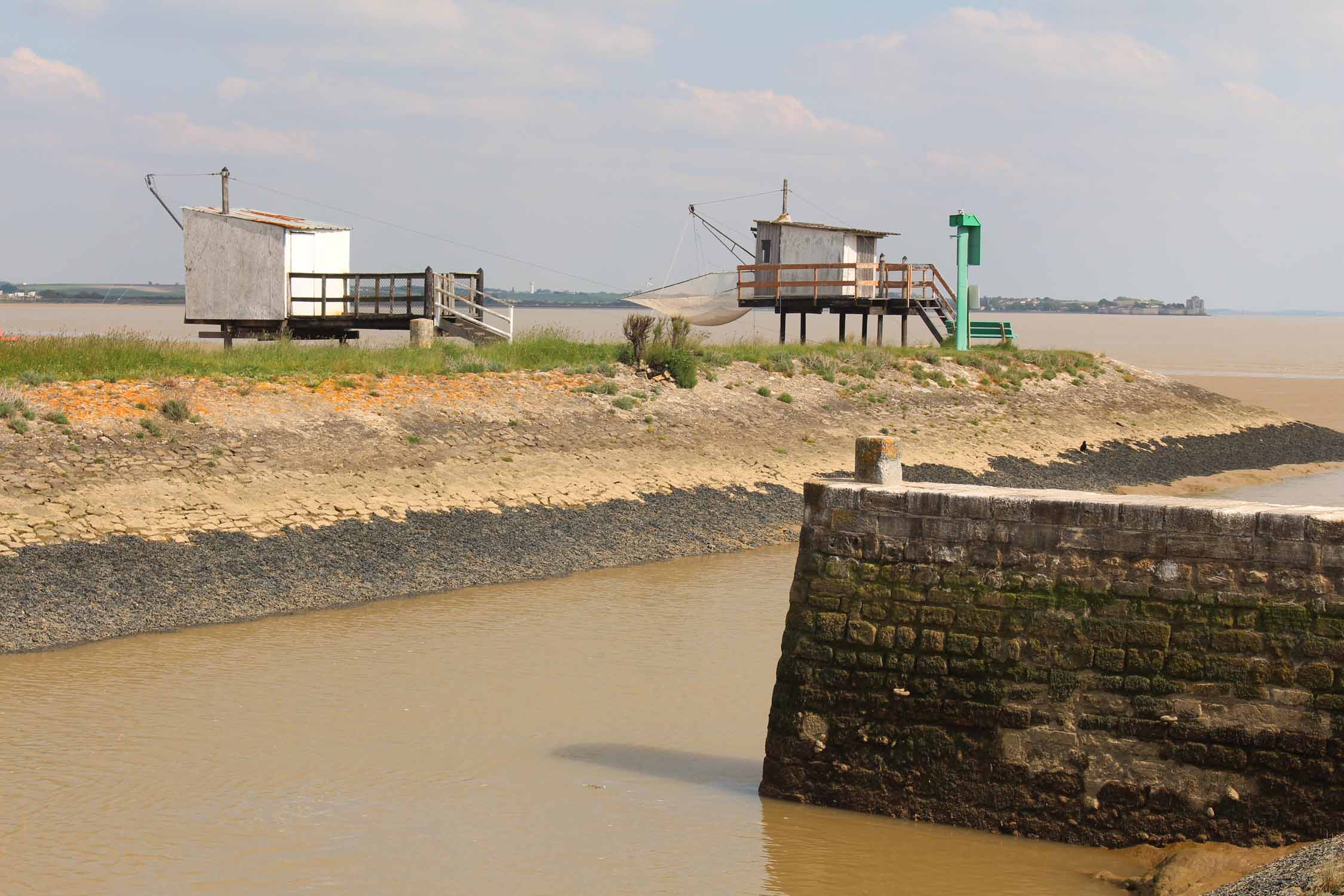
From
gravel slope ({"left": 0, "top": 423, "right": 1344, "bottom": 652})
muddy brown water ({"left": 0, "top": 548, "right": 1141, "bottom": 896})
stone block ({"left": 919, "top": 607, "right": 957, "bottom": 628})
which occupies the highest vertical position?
stone block ({"left": 919, "top": 607, "right": 957, "bottom": 628})

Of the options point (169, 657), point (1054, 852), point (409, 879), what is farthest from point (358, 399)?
point (1054, 852)

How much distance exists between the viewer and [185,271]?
99.8ft

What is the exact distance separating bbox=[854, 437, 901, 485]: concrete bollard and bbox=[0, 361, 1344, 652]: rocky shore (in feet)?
27.6

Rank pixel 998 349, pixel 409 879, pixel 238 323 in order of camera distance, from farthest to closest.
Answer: pixel 998 349 < pixel 238 323 < pixel 409 879

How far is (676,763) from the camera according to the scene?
1129 cm

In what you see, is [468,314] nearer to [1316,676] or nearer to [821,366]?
[821,366]

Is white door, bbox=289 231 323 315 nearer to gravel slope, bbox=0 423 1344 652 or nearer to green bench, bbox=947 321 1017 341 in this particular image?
gravel slope, bbox=0 423 1344 652

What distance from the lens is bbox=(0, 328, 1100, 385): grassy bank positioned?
21719 mm

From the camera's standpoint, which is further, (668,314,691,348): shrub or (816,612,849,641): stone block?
(668,314,691,348): shrub

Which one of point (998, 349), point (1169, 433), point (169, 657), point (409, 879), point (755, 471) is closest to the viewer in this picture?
point (409, 879)

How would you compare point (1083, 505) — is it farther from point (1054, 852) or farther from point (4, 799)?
point (4, 799)

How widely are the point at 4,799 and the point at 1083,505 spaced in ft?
26.0

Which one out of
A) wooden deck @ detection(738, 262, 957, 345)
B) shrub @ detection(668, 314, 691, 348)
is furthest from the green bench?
shrub @ detection(668, 314, 691, 348)

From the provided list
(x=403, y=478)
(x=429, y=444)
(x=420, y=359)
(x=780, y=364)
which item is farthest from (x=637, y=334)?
(x=403, y=478)
